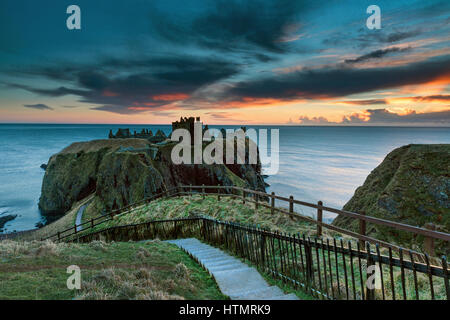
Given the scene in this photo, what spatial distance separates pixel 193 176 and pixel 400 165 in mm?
42135

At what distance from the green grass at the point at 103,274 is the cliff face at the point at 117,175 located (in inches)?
1391

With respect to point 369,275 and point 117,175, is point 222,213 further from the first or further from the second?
point 117,175

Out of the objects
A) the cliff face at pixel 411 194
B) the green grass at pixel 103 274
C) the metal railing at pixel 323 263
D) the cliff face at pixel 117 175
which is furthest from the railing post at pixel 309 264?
the cliff face at pixel 117 175

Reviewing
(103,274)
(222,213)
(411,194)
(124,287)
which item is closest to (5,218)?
(222,213)

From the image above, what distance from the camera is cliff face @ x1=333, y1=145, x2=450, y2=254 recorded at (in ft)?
40.0

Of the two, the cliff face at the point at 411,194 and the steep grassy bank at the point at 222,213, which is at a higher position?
the cliff face at the point at 411,194

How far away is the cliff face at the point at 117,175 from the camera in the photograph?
1842 inches

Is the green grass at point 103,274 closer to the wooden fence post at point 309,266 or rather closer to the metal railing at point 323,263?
the metal railing at point 323,263

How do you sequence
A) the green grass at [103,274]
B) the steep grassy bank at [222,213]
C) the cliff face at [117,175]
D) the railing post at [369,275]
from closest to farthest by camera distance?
the railing post at [369,275], the green grass at [103,274], the steep grassy bank at [222,213], the cliff face at [117,175]

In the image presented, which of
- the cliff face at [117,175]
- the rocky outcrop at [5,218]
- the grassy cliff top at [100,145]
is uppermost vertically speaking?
the grassy cliff top at [100,145]
